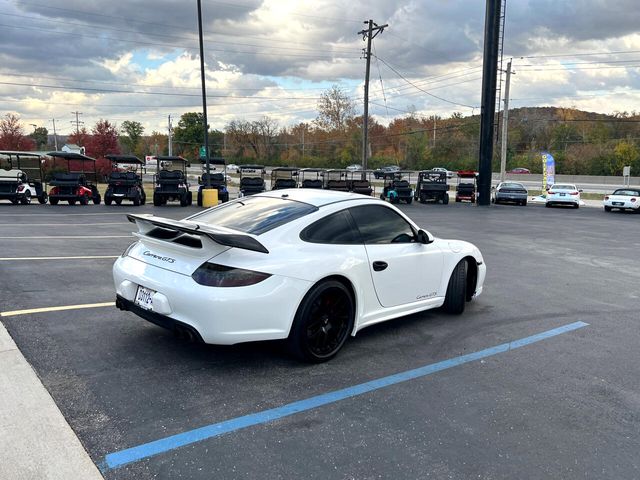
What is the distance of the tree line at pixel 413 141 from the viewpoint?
207 ft

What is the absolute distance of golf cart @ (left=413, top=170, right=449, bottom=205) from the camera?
29172 mm

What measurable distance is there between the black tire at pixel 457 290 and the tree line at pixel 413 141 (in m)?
57.5

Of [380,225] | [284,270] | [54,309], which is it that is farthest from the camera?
[54,309]

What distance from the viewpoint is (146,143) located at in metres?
124

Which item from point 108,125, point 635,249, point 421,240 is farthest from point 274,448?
point 108,125

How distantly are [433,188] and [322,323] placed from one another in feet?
85.2

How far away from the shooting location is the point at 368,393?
3.74 metres

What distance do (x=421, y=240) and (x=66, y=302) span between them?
3.96 m

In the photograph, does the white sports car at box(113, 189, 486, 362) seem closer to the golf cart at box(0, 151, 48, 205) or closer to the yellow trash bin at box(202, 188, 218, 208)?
the yellow trash bin at box(202, 188, 218, 208)

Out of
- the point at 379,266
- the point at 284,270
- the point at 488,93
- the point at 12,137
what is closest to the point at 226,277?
the point at 284,270

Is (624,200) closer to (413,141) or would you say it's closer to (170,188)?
(170,188)

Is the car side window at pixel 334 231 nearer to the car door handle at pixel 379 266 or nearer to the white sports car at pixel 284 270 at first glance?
the white sports car at pixel 284 270

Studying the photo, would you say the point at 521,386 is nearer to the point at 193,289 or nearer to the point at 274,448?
the point at 274,448

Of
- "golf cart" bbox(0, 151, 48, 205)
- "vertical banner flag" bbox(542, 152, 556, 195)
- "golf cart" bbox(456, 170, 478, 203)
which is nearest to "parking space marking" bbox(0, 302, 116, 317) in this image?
"golf cart" bbox(0, 151, 48, 205)
